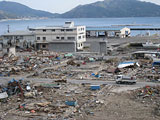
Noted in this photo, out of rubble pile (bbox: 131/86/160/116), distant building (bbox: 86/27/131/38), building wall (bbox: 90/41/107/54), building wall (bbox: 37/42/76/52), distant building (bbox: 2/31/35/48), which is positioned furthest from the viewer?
distant building (bbox: 86/27/131/38)

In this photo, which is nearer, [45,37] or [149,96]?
[149,96]

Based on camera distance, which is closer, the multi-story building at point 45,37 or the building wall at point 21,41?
the multi-story building at point 45,37

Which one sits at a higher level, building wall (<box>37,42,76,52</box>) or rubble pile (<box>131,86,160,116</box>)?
building wall (<box>37,42,76,52</box>)

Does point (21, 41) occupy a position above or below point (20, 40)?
below

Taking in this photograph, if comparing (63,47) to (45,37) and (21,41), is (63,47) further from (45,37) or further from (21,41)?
(21,41)

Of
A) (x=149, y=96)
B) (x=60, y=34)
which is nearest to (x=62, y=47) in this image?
(x=60, y=34)

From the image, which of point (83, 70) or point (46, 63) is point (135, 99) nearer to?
point (83, 70)

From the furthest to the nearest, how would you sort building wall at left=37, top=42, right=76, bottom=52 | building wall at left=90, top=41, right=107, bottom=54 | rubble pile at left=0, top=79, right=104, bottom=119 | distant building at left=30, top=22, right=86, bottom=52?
1. distant building at left=30, top=22, right=86, bottom=52
2. building wall at left=37, top=42, right=76, bottom=52
3. building wall at left=90, top=41, right=107, bottom=54
4. rubble pile at left=0, top=79, right=104, bottom=119

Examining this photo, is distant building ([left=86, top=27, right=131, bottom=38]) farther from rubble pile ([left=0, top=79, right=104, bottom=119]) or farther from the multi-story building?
rubble pile ([left=0, top=79, right=104, bottom=119])

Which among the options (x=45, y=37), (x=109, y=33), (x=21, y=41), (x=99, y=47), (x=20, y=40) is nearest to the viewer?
(x=99, y=47)

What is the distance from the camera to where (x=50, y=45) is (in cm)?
3762

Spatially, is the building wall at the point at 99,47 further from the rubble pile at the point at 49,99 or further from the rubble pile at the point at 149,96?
the rubble pile at the point at 149,96

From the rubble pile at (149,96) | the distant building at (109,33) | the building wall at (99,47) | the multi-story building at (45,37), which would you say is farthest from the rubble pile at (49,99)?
the distant building at (109,33)

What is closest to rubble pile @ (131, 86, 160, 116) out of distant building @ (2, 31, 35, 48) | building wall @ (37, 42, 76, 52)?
building wall @ (37, 42, 76, 52)
